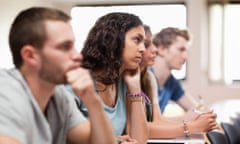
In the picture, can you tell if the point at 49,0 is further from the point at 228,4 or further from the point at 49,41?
the point at 49,41

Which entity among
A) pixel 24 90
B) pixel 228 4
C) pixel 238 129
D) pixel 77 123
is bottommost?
pixel 238 129

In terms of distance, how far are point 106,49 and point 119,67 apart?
0.34ft

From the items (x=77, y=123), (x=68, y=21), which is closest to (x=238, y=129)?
(x=77, y=123)

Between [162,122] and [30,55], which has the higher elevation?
[30,55]

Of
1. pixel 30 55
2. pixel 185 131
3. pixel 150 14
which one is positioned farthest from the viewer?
pixel 150 14

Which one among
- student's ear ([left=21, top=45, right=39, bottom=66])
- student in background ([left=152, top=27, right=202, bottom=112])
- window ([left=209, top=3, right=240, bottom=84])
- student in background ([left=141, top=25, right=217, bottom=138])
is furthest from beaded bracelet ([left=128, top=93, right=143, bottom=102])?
window ([left=209, top=3, right=240, bottom=84])

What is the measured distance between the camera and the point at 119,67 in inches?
70.4

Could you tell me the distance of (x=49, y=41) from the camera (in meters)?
1.15

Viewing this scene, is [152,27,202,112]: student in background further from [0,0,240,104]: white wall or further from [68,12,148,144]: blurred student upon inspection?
[0,0,240,104]: white wall

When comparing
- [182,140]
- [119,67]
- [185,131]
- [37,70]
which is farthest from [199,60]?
[37,70]

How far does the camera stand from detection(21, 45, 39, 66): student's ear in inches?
44.4

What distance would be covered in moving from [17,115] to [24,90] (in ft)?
0.29

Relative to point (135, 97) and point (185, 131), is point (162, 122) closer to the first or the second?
point (185, 131)

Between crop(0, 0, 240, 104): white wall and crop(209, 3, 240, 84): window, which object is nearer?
crop(0, 0, 240, 104): white wall
